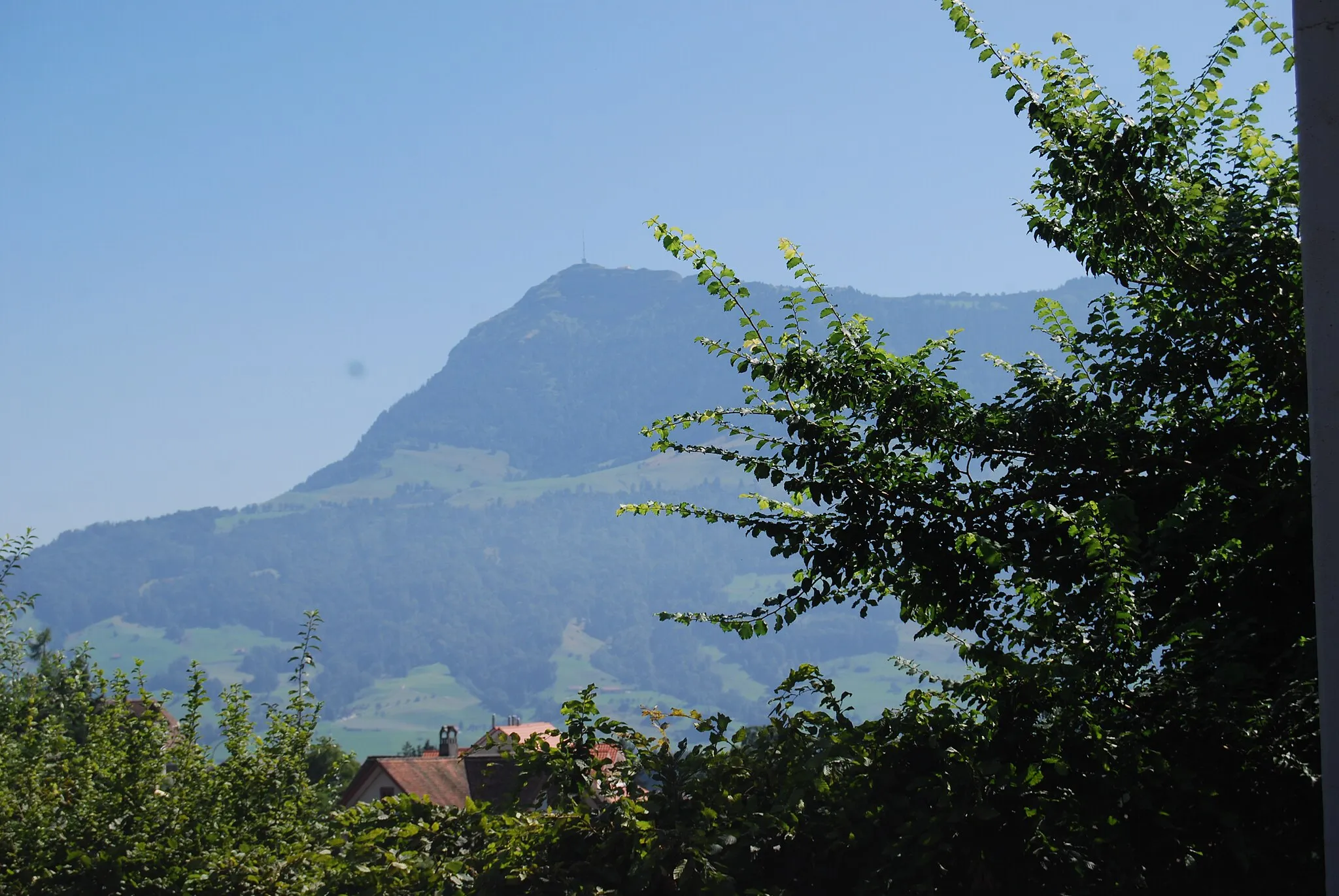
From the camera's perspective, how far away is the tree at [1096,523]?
382cm

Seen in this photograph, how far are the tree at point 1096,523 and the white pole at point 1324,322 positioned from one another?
0.85 metres

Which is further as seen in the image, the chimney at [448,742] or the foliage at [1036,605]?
the chimney at [448,742]

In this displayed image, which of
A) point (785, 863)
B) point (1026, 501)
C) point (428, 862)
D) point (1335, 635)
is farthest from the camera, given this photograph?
point (1026, 501)

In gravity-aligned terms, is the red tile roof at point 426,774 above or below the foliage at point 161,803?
below

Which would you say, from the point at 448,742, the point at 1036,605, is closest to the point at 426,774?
the point at 448,742

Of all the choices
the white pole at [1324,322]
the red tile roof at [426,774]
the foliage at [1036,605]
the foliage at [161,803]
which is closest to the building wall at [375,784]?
the red tile roof at [426,774]

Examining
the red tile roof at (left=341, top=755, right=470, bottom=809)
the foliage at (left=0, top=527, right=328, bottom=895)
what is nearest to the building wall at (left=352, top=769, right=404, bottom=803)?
the red tile roof at (left=341, top=755, right=470, bottom=809)

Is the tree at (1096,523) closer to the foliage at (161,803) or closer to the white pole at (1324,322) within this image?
the white pole at (1324,322)

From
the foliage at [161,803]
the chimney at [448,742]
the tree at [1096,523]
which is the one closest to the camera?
the tree at [1096,523]

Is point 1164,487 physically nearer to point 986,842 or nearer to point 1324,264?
point 986,842

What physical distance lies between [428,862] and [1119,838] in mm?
2473

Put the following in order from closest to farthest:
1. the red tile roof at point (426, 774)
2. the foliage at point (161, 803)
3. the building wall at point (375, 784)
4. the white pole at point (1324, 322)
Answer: the white pole at point (1324, 322), the foliage at point (161, 803), the red tile roof at point (426, 774), the building wall at point (375, 784)

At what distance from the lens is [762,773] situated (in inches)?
182

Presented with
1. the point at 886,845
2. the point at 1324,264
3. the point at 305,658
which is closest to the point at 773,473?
the point at 886,845
